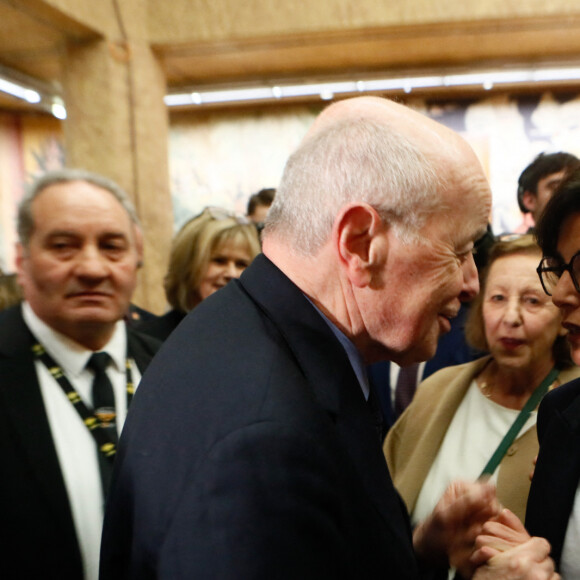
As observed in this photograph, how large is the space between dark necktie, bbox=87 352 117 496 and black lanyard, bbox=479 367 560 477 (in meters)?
1.17

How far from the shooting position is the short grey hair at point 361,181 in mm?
1021

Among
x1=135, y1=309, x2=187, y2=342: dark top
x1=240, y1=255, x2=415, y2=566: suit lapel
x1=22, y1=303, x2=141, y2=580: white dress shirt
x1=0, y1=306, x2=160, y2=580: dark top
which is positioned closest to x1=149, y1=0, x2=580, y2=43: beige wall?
x1=135, y1=309, x2=187, y2=342: dark top

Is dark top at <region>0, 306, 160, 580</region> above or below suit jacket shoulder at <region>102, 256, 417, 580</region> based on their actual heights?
below

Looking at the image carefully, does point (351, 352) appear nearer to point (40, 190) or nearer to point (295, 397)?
point (295, 397)

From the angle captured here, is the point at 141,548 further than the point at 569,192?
No

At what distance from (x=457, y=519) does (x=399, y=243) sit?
0.68 meters

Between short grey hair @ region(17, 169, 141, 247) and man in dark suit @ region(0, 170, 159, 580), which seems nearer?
man in dark suit @ region(0, 170, 159, 580)

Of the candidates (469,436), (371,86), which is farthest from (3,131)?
(469,436)

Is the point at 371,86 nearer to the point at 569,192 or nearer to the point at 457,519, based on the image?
the point at 569,192

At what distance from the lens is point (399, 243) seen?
3.44ft

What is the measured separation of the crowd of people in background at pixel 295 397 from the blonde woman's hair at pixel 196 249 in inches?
36.0

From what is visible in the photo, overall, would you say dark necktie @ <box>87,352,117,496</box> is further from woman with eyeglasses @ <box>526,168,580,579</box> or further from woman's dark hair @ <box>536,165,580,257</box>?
woman's dark hair @ <box>536,165,580,257</box>

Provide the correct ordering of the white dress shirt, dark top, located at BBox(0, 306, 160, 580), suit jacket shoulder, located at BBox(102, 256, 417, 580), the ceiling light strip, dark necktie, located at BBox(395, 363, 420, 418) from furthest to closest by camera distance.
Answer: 1. the ceiling light strip
2. dark necktie, located at BBox(395, 363, 420, 418)
3. the white dress shirt
4. dark top, located at BBox(0, 306, 160, 580)
5. suit jacket shoulder, located at BBox(102, 256, 417, 580)

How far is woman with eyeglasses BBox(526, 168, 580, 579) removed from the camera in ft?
5.26
